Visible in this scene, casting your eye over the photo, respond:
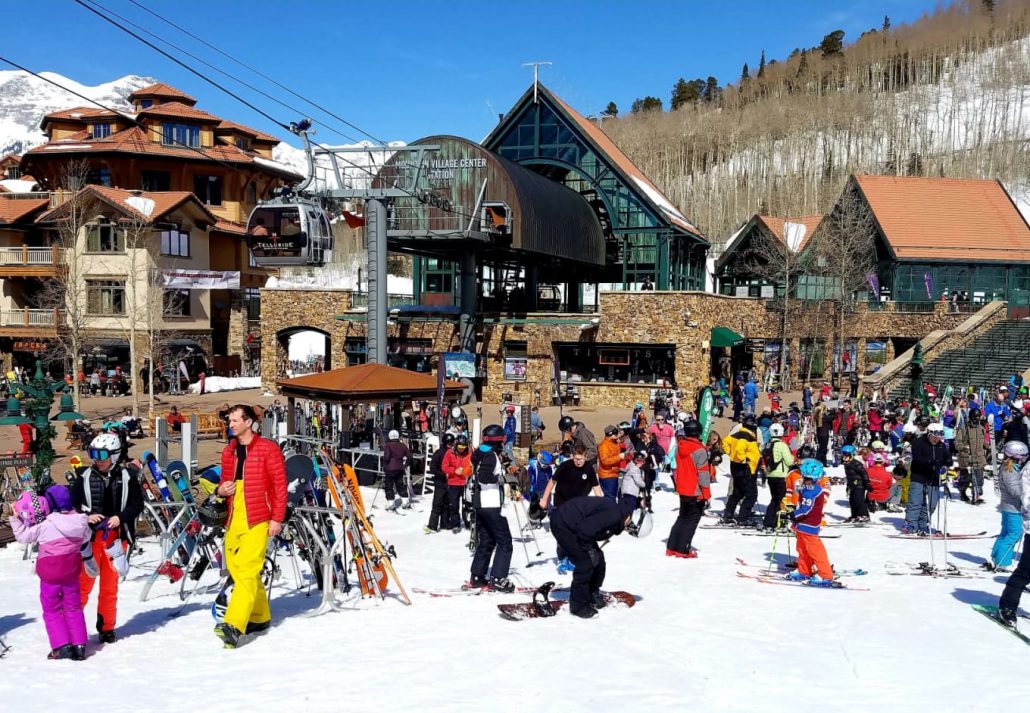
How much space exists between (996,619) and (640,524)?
162 inches

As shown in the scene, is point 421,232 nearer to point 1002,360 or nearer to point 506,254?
point 506,254

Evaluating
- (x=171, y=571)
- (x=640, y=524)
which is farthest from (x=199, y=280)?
(x=640, y=524)

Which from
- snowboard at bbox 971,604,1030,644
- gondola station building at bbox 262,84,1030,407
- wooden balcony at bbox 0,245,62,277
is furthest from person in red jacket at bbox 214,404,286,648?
wooden balcony at bbox 0,245,62,277

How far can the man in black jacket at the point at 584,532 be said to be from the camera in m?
7.80

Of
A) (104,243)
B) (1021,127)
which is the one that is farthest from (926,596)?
(1021,127)

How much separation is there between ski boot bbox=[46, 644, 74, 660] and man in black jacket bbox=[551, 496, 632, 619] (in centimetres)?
402

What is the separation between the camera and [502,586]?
8938 millimetres

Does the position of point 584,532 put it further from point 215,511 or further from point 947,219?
point 947,219

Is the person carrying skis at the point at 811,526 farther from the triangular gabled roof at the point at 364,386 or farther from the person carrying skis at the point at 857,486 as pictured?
the triangular gabled roof at the point at 364,386

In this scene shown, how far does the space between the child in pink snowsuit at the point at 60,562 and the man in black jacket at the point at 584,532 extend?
394cm

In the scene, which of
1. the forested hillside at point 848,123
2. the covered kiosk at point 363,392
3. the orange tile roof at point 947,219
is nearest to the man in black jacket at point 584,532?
the covered kiosk at point 363,392

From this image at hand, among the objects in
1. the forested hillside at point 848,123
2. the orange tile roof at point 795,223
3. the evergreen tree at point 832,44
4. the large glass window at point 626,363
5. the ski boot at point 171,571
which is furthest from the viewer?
the evergreen tree at point 832,44

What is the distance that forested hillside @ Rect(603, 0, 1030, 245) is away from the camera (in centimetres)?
8212

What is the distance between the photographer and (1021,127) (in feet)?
290
